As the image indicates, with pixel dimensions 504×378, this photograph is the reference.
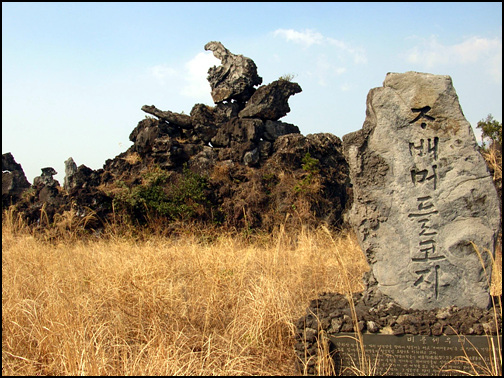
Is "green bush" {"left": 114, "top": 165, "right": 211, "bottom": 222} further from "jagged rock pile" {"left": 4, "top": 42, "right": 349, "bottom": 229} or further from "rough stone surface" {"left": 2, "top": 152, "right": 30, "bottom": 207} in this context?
"rough stone surface" {"left": 2, "top": 152, "right": 30, "bottom": 207}

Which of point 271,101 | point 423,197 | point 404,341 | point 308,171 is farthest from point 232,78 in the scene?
point 404,341

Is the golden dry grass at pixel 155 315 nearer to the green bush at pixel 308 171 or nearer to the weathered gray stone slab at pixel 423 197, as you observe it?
the weathered gray stone slab at pixel 423 197

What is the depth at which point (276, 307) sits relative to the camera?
393cm

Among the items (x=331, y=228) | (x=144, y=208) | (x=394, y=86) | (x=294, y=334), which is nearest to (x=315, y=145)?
(x=331, y=228)

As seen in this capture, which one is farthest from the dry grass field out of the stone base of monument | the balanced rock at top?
the balanced rock at top

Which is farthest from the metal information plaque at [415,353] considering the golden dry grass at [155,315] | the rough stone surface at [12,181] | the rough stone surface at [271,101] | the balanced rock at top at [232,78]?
the rough stone surface at [12,181]

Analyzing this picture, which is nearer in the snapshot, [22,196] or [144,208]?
[144,208]

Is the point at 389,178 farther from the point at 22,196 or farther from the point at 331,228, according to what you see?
the point at 22,196

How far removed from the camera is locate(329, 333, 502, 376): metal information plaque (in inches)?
129

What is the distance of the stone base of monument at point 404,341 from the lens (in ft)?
10.8

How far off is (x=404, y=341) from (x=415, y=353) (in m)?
0.11

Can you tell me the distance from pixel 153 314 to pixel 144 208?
A: 5.86 metres

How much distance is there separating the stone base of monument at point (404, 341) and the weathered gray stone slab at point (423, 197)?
0.23 meters

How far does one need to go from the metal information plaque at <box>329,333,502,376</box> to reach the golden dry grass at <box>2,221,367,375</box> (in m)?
0.48
